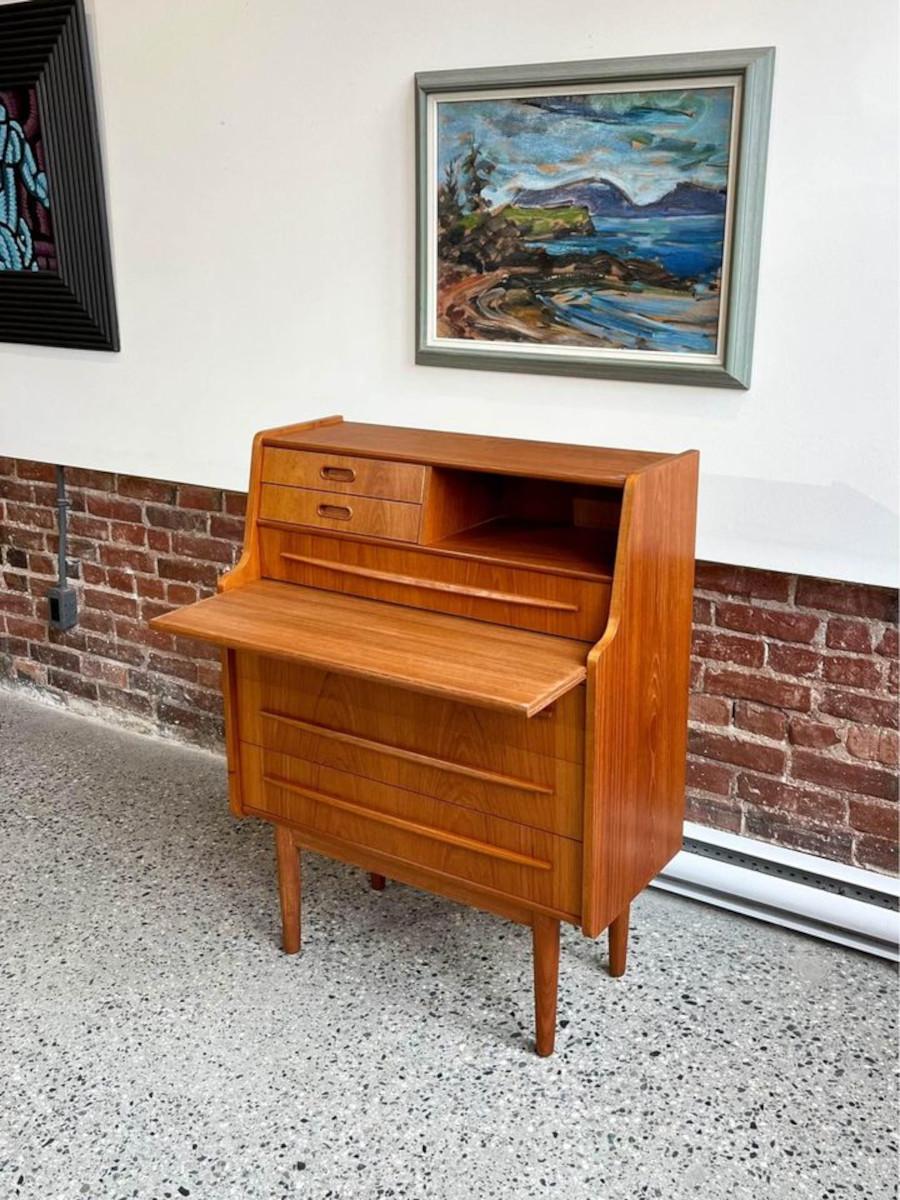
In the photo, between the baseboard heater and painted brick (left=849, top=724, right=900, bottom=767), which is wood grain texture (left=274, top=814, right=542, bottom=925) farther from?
painted brick (left=849, top=724, right=900, bottom=767)

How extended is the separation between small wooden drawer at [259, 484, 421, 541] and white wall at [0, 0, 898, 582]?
0.58 m

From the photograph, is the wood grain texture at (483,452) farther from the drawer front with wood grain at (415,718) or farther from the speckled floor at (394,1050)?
the speckled floor at (394,1050)

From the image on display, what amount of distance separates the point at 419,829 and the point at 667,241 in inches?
52.7

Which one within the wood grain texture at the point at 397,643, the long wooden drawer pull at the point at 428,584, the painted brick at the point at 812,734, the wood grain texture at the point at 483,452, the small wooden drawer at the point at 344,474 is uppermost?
the wood grain texture at the point at 483,452

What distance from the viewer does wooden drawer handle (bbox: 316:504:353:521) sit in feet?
7.93

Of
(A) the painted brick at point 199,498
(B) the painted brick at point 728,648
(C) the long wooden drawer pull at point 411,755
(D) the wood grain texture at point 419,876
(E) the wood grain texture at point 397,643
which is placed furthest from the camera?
(A) the painted brick at point 199,498

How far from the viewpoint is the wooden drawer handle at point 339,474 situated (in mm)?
2408

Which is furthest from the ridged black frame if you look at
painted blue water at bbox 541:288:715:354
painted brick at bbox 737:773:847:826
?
painted brick at bbox 737:773:847:826

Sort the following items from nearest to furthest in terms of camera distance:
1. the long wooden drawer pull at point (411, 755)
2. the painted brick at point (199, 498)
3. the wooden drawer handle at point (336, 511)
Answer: the long wooden drawer pull at point (411, 755), the wooden drawer handle at point (336, 511), the painted brick at point (199, 498)

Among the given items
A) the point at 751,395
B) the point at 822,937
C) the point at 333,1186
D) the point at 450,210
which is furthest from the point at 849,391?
the point at 333,1186

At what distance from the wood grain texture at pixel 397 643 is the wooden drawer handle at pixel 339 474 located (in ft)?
0.78

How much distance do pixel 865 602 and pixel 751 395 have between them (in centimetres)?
51

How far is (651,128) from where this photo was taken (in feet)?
8.13

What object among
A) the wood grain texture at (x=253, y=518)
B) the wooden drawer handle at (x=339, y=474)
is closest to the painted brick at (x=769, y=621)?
the wooden drawer handle at (x=339, y=474)
